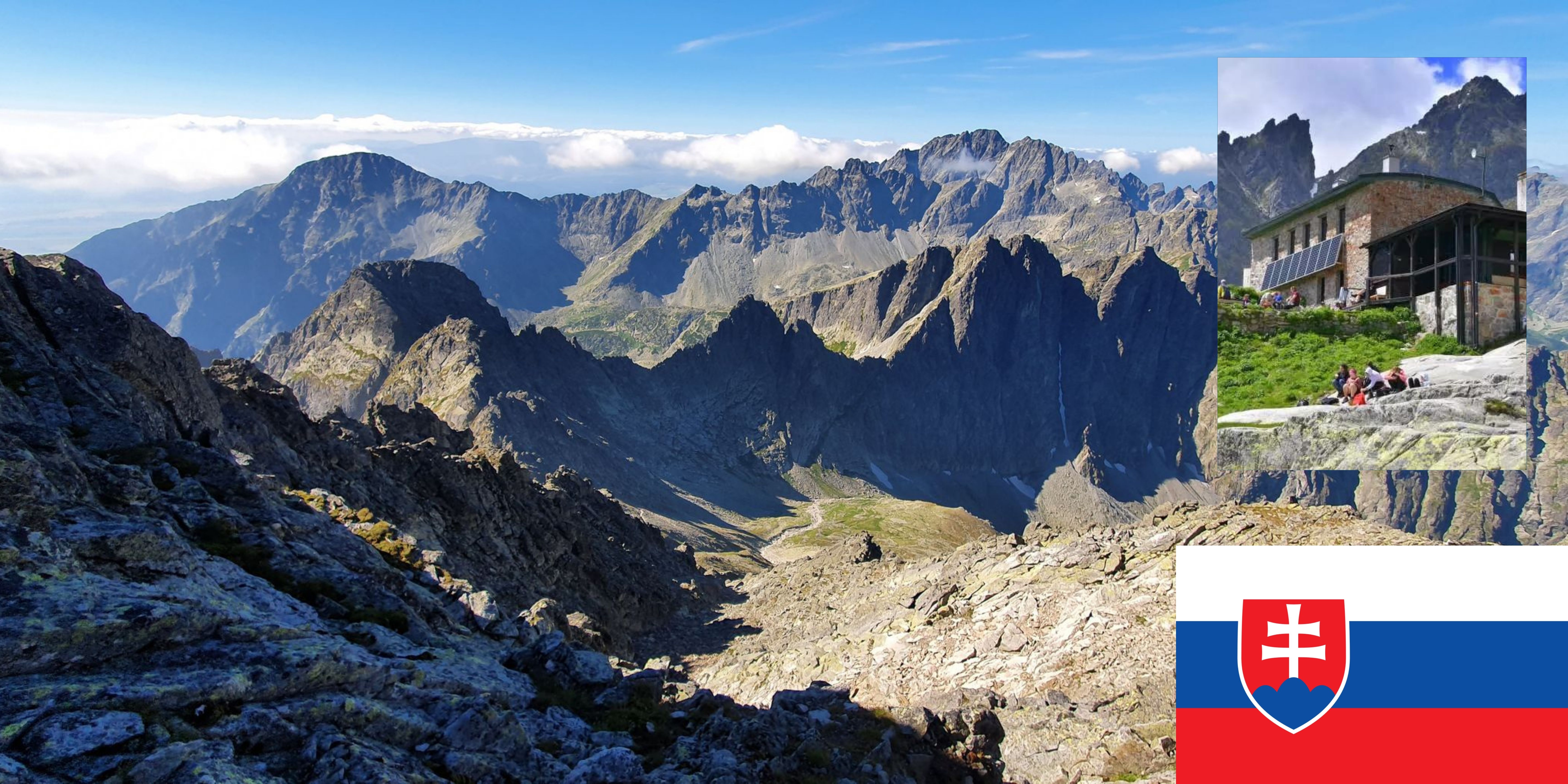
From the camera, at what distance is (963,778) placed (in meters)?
24.9

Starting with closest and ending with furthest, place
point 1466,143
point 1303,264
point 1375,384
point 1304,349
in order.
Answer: point 1466,143 < point 1375,384 < point 1304,349 < point 1303,264

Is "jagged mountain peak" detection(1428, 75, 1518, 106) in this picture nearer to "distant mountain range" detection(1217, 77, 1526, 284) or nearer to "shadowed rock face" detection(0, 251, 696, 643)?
"distant mountain range" detection(1217, 77, 1526, 284)

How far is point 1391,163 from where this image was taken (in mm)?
18422

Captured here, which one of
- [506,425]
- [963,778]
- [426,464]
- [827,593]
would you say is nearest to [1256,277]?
[963,778]

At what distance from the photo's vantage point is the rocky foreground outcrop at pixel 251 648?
14.4m

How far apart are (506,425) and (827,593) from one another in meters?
145

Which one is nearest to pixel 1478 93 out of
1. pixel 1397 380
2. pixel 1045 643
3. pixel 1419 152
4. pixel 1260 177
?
pixel 1419 152

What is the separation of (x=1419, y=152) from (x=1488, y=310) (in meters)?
3.75

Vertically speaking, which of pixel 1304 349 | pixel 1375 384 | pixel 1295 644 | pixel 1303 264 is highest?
pixel 1303 264

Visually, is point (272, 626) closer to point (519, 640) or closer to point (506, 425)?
point (519, 640)

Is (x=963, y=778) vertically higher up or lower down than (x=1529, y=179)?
lower down

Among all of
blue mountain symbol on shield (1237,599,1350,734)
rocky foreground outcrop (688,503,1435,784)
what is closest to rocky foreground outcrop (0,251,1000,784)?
rocky foreground outcrop (688,503,1435,784)

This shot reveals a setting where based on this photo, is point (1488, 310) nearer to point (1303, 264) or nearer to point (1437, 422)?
point (1437, 422)

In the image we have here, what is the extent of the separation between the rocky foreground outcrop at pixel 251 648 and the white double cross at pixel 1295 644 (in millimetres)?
9224
